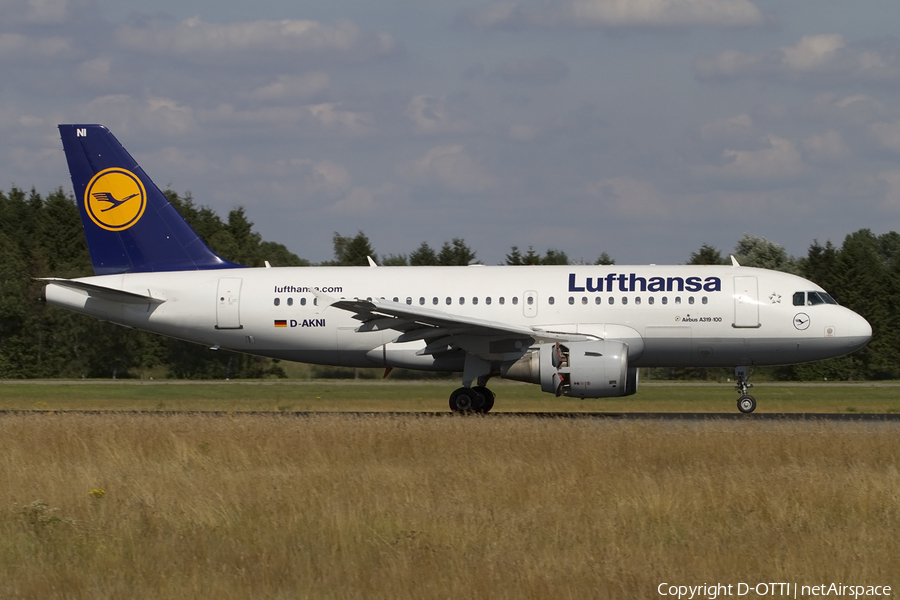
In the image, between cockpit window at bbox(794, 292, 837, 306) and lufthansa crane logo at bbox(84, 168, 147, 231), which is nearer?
cockpit window at bbox(794, 292, 837, 306)

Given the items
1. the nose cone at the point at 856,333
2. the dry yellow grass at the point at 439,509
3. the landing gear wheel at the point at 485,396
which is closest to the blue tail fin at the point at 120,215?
the landing gear wheel at the point at 485,396

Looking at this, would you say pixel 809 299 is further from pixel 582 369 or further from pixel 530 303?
pixel 530 303

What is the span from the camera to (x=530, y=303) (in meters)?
24.2

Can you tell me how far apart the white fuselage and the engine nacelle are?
4.82 ft

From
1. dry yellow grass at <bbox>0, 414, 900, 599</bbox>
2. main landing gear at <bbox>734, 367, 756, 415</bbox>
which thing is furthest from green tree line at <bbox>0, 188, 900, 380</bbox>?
dry yellow grass at <bbox>0, 414, 900, 599</bbox>

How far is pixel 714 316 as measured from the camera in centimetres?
2373

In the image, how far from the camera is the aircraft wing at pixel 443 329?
22.2 metres

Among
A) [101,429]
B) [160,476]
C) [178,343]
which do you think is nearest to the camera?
[160,476]

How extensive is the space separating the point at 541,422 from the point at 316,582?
10.2 metres

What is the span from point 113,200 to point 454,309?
9.16 m

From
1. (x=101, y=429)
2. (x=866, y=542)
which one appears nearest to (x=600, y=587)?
(x=866, y=542)

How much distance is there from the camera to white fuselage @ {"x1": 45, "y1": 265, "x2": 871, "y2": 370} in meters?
23.8

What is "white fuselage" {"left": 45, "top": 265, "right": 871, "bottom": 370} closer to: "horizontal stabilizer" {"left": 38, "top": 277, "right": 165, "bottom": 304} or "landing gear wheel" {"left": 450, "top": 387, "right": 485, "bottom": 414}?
"horizontal stabilizer" {"left": 38, "top": 277, "right": 165, "bottom": 304}

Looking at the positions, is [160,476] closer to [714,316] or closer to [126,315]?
[126,315]
